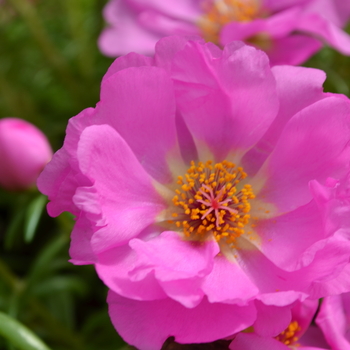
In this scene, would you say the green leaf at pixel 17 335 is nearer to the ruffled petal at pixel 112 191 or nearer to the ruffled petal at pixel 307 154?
the ruffled petal at pixel 112 191

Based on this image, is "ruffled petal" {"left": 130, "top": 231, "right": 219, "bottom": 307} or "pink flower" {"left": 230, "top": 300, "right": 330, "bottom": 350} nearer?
"ruffled petal" {"left": 130, "top": 231, "right": 219, "bottom": 307}

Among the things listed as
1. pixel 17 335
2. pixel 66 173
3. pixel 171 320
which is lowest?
pixel 17 335

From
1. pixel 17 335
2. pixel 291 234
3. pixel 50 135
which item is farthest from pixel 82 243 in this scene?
pixel 50 135

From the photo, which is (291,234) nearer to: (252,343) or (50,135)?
(252,343)

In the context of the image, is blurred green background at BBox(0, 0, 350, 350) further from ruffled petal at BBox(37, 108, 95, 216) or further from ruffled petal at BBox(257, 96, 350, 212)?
ruffled petal at BBox(257, 96, 350, 212)

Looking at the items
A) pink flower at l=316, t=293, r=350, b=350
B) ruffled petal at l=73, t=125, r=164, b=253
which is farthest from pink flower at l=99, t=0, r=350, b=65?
pink flower at l=316, t=293, r=350, b=350

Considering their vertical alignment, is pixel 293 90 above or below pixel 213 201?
above

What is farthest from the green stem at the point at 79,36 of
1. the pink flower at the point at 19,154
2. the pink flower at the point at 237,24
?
the pink flower at the point at 19,154
